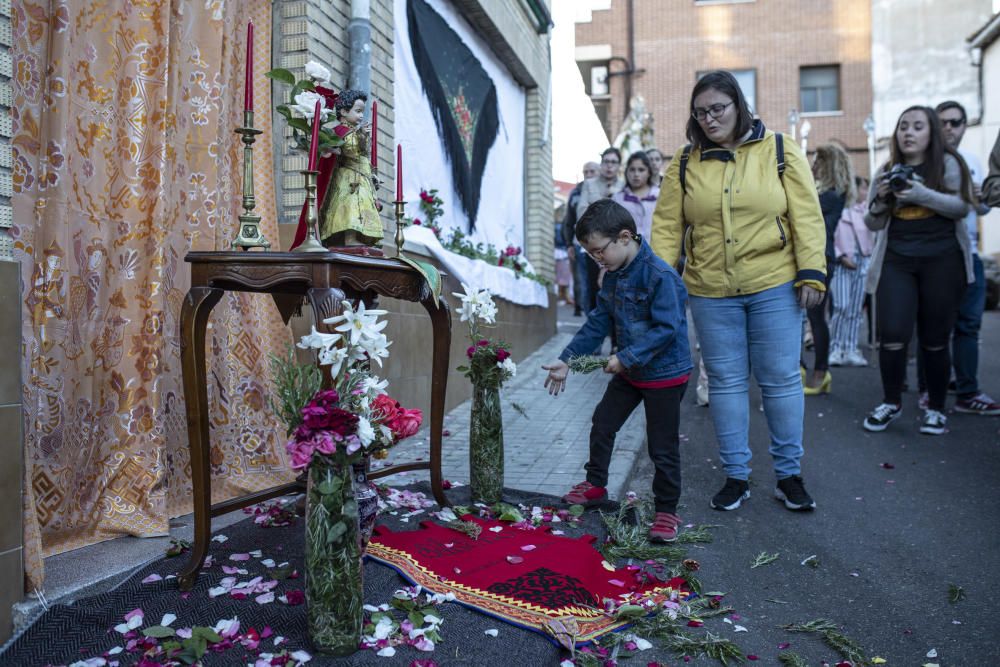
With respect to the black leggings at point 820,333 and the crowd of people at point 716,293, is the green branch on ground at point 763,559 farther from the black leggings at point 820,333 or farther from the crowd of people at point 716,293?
the black leggings at point 820,333

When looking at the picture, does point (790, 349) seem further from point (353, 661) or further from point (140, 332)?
point (140, 332)

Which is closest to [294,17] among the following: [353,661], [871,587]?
[353,661]

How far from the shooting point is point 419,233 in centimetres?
564

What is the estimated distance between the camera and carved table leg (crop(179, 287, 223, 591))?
247cm

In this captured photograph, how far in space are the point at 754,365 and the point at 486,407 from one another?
49.4 inches

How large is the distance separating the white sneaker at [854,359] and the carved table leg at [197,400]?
727 centimetres

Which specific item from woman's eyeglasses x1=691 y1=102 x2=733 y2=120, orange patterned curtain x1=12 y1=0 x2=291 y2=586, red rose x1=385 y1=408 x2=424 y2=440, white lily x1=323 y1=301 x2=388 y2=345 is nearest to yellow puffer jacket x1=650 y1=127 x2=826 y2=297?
woman's eyeglasses x1=691 y1=102 x2=733 y2=120

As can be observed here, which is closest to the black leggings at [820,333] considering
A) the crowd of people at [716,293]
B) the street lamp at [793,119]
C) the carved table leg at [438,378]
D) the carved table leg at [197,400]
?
the crowd of people at [716,293]

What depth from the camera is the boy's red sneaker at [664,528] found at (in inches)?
128

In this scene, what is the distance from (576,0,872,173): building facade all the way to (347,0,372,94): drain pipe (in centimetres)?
1864

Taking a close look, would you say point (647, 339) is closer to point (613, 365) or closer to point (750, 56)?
point (613, 365)

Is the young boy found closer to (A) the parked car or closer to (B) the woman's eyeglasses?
(B) the woman's eyeglasses

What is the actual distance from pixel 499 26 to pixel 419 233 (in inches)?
113

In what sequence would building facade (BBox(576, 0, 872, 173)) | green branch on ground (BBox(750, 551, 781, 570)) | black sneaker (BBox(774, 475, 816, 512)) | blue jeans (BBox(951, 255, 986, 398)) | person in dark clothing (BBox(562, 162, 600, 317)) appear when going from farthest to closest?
building facade (BBox(576, 0, 872, 173)), person in dark clothing (BBox(562, 162, 600, 317)), blue jeans (BBox(951, 255, 986, 398)), black sneaker (BBox(774, 475, 816, 512)), green branch on ground (BBox(750, 551, 781, 570))
